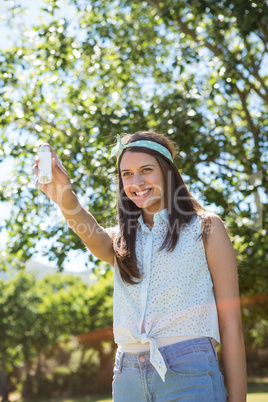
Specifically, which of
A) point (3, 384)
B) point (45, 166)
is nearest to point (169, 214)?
point (45, 166)

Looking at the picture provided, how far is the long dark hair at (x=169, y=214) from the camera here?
7.02 ft

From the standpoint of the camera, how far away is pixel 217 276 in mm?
2062

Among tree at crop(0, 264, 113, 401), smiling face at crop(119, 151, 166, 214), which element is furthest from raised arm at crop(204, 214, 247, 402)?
tree at crop(0, 264, 113, 401)

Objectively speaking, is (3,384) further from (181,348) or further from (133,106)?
(181,348)

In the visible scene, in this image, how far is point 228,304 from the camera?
6.79 feet

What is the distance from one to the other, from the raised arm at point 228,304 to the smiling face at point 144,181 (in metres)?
0.32

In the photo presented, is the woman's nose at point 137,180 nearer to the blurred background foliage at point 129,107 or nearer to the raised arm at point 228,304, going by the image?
the raised arm at point 228,304

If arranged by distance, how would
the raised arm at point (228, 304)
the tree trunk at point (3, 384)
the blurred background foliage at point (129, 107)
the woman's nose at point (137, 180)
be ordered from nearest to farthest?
the raised arm at point (228, 304) → the woman's nose at point (137, 180) → the blurred background foliage at point (129, 107) → the tree trunk at point (3, 384)

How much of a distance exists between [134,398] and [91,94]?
5.57m

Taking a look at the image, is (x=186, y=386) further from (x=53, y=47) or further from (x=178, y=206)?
(x=53, y=47)

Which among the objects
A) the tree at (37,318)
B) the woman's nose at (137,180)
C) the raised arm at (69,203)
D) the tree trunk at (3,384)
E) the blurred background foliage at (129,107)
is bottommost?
the tree trunk at (3,384)

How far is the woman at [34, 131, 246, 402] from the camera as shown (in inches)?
75.2

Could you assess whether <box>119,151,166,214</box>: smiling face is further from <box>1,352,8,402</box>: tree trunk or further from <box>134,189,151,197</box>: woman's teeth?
<box>1,352,8,402</box>: tree trunk

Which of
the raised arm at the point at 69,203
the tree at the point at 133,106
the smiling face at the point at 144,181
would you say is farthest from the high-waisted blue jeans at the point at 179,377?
the tree at the point at 133,106
